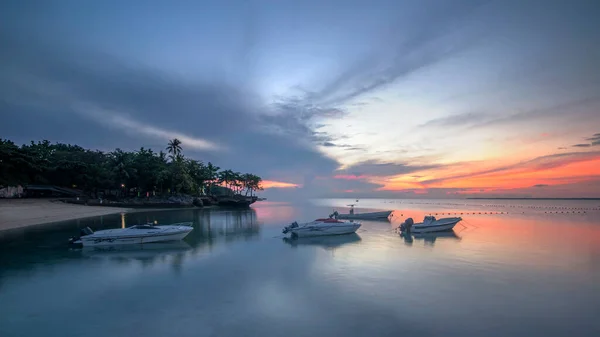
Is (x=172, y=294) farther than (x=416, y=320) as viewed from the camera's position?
Yes

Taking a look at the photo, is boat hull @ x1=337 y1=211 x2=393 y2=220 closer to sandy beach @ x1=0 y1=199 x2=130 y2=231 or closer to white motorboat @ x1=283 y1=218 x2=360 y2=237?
white motorboat @ x1=283 y1=218 x2=360 y2=237

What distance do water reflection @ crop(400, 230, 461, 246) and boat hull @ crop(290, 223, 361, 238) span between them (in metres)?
5.98

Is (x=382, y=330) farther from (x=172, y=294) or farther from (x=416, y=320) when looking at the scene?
(x=172, y=294)

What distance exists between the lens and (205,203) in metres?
89.1

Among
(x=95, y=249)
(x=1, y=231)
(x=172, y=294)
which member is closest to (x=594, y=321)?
(x=172, y=294)

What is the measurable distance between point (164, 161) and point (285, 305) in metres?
89.0

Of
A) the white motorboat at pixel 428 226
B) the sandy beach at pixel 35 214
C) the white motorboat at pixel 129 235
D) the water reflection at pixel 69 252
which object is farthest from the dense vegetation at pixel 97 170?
the white motorboat at pixel 428 226

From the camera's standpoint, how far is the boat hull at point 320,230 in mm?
30188

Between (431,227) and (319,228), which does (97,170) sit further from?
(431,227)

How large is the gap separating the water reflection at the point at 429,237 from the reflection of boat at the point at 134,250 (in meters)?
20.5

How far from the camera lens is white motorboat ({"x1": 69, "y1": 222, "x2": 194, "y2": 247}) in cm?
2325

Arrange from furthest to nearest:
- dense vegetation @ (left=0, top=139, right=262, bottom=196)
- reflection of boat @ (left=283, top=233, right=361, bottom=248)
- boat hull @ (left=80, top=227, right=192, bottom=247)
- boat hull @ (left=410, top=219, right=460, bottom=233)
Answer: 1. dense vegetation @ (left=0, top=139, right=262, bottom=196)
2. boat hull @ (left=410, top=219, right=460, bottom=233)
3. reflection of boat @ (left=283, top=233, right=361, bottom=248)
4. boat hull @ (left=80, top=227, right=192, bottom=247)

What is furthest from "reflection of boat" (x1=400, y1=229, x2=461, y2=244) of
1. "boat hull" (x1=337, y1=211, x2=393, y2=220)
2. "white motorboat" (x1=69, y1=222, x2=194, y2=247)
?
"white motorboat" (x1=69, y1=222, x2=194, y2=247)

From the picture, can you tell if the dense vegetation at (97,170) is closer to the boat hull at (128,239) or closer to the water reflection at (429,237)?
the boat hull at (128,239)
